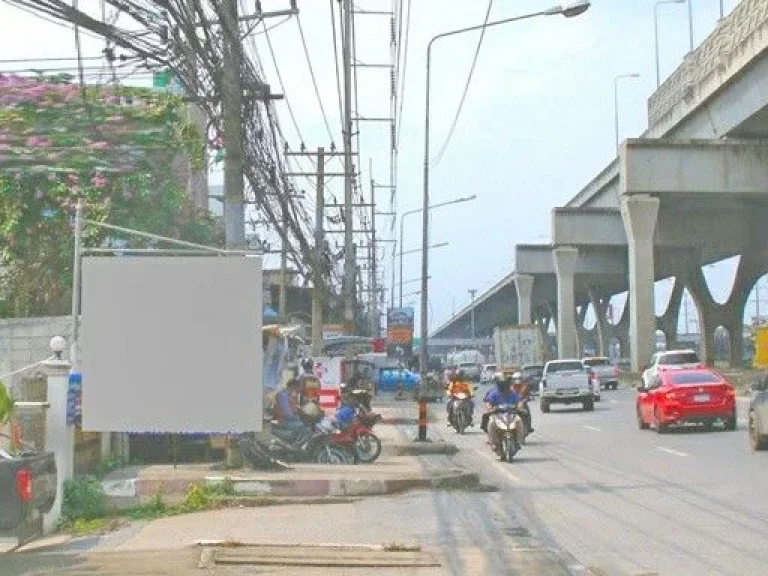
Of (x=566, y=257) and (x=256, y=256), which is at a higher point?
(x=566, y=257)

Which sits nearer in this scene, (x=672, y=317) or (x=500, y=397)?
(x=500, y=397)

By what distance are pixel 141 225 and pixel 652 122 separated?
3025 centimetres

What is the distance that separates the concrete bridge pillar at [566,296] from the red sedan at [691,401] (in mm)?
41766

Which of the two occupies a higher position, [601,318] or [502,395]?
[601,318]

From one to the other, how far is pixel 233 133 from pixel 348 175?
25.2 m

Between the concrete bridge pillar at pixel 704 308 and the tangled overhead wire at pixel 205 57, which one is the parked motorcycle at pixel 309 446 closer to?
the tangled overhead wire at pixel 205 57

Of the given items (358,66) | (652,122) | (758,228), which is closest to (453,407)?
(358,66)

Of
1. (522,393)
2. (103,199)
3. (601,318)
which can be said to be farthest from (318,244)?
(601,318)

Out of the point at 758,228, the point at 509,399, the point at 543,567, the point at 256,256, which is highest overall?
the point at 758,228

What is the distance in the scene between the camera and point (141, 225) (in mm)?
29047

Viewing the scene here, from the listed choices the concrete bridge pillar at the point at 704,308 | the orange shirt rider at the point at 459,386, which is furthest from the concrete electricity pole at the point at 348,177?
the concrete bridge pillar at the point at 704,308

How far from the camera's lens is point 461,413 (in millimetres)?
32594

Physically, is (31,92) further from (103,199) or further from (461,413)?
(461,413)

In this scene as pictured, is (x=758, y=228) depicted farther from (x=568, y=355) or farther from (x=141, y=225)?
(x=141, y=225)
